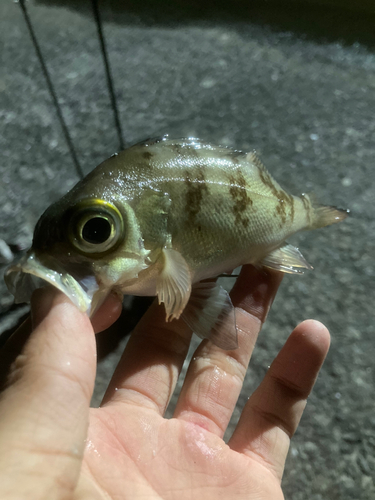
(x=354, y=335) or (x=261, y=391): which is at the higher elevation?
(x=261, y=391)

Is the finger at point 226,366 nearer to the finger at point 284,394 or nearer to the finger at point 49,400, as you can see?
the finger at point 284,394

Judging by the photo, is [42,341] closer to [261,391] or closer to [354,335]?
[261,391]

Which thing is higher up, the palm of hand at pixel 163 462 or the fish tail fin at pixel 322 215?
the fish tail fin at pixel 322 215

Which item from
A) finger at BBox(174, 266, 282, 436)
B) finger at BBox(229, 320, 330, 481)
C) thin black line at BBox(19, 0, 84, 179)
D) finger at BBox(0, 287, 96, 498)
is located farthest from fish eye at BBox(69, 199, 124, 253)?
thin black line at BBox(19, 0, 84, 179)

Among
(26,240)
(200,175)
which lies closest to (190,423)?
(200,175)

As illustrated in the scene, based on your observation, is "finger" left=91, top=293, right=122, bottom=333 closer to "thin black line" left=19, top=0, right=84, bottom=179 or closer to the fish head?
the fish head

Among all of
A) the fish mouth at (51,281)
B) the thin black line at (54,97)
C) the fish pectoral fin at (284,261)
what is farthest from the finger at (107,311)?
the thin black line at (54,97)

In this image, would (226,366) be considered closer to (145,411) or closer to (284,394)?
(284,394)
